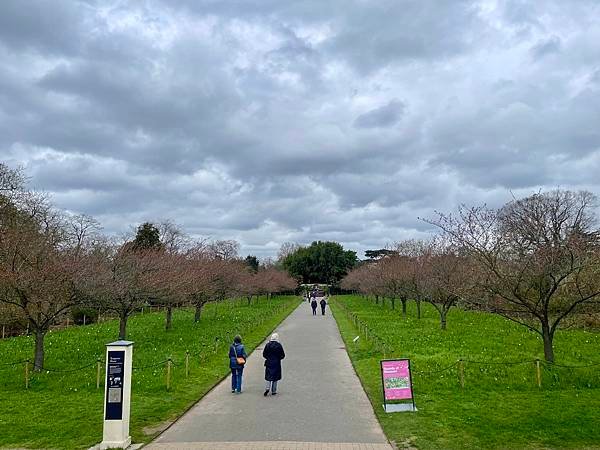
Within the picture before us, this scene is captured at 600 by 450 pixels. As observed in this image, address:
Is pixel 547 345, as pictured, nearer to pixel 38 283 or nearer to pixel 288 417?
pixel 288 417

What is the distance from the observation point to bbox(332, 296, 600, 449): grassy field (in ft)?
28.2

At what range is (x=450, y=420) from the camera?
9.66 m

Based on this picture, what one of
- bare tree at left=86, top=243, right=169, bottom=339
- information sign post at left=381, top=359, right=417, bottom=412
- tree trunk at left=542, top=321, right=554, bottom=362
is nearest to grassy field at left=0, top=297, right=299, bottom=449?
bare tree at left=86, top=243, right=169, bottom=339

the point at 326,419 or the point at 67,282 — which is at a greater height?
the point at 67,282

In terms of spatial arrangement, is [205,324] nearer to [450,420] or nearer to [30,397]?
[30,397]

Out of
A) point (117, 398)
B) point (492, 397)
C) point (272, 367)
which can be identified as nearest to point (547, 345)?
point (492, 397)

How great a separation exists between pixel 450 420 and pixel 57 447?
6.90 meters

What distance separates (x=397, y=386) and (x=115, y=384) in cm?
553

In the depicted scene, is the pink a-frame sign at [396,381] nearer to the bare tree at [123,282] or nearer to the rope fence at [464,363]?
the rope fence at [464,363]

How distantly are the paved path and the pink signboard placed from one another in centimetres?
59

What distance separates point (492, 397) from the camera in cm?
1146

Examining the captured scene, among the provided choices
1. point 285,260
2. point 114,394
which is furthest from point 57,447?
point 285,260

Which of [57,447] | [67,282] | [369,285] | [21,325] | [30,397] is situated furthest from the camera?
[369,285]

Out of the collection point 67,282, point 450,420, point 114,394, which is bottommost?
point 450,420
